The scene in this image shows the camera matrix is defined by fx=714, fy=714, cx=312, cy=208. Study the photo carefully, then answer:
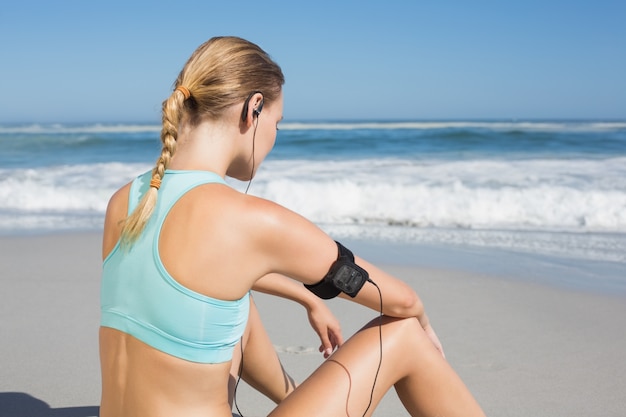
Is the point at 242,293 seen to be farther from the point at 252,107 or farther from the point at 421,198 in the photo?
the point at 421,198

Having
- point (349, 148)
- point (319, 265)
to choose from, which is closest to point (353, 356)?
point (319, 265)

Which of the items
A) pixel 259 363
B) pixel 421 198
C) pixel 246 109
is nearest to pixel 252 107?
pixel 246 109

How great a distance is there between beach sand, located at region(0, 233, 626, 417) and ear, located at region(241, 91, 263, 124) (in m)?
1.61

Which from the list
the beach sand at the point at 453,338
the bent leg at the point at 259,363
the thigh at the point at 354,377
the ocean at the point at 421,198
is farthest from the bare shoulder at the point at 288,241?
the ocean at the point at 421,198

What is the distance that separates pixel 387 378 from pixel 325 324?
0.40 m

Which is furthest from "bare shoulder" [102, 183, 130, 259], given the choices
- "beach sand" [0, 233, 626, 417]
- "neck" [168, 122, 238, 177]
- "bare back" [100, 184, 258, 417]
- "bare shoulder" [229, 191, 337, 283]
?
"beach sand" [0, 233, 626, 417]

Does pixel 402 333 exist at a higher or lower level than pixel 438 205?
higher

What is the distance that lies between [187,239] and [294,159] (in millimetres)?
15724

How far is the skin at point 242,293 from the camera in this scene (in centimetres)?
165

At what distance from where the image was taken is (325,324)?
2389 mm

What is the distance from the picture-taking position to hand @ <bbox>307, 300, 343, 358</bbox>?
2369mm

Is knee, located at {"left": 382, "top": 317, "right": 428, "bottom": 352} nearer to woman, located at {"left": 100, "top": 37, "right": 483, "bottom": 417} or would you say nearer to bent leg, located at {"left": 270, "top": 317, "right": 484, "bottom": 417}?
bent leg, located at {"left": 270, "top": 317, "right": 484, "bottom": 417}

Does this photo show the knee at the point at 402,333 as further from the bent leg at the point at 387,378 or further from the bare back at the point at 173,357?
the bare back at the point at 173,357

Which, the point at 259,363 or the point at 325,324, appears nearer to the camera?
the point at 325,324
